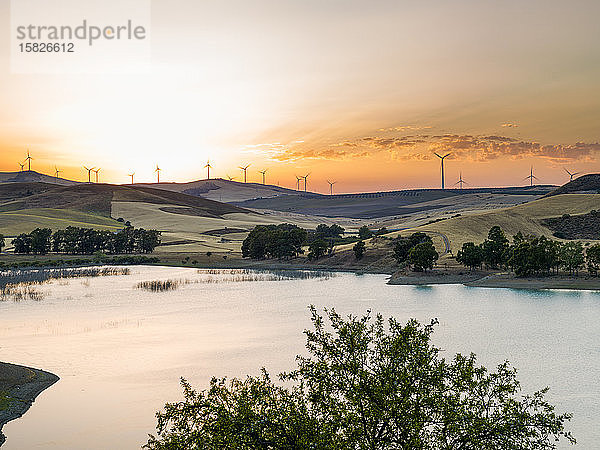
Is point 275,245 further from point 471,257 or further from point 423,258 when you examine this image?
point 471,257

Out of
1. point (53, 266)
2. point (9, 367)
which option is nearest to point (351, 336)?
point (9, 367)

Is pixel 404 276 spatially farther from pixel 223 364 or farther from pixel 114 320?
pixel 223 364

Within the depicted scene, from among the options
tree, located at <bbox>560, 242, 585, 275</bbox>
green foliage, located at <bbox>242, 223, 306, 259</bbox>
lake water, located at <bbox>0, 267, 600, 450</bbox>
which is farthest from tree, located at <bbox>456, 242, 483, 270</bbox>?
green foliage, located at <bbox>242, 223, 306, 259</bbox>

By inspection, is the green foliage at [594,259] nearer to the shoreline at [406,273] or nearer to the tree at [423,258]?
the shoreline at [406,273]

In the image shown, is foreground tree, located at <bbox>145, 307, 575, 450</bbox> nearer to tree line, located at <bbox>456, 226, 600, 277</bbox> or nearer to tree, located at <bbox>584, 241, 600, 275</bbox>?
tree line, located at <bbox>456, 226, 600, 277</bbox>

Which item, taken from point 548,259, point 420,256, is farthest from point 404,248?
point 548,259
